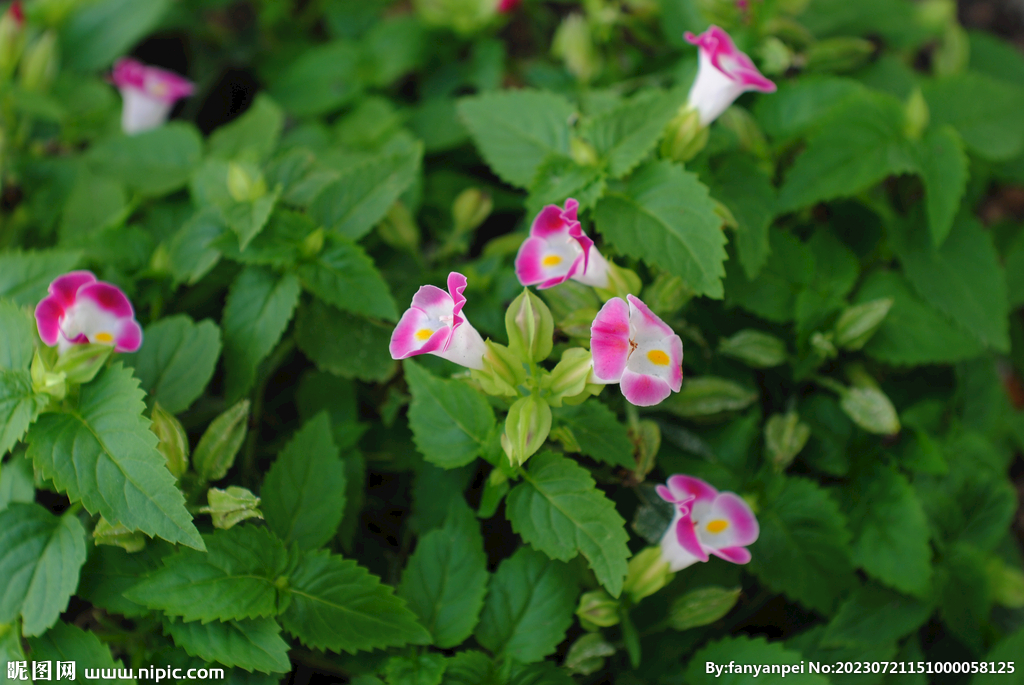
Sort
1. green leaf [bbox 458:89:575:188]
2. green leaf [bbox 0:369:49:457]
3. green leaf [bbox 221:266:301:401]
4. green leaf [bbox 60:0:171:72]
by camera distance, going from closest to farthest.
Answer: green leaf [bbox 0:369:49:457] < green leaf [bbox 221:266:301:401] < green leaf [bbox 458:89:575:188] < green leaf [bbox 60:0:171:72]

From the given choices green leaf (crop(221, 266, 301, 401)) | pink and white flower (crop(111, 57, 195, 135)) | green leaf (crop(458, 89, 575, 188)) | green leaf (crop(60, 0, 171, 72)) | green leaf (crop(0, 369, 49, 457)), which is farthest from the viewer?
green leaf (crop(60, 0, 171, 72))

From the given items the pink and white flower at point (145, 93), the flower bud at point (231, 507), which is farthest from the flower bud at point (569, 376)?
the pink and white flower at point (145, 93)

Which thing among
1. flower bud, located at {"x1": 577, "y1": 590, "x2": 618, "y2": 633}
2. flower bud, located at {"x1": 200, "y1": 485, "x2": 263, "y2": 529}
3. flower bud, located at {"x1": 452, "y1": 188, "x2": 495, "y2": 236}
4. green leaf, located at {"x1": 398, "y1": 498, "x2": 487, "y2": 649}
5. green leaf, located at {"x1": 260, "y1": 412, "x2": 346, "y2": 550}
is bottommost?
flower bud, located at {"x1": 577, "y1": 590, "x2": 618, "y2": 633}

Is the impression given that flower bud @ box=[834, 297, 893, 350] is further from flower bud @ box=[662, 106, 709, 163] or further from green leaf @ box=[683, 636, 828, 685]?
green leaf @ box=[683, 636, 828, 685]

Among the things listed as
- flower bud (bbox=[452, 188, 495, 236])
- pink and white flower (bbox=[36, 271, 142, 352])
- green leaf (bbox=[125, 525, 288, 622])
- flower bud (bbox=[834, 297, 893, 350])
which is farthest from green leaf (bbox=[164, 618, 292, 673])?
flower bud (bbox=[834, 297, 893, 350])

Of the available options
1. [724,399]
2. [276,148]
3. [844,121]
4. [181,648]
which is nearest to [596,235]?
[724,399]

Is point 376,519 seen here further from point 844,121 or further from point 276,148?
point 844,121
